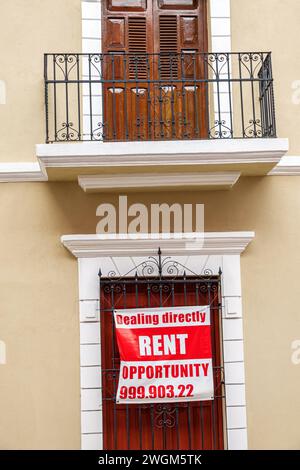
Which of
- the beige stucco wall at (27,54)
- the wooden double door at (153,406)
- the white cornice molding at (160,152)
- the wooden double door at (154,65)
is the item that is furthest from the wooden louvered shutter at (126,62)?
the wooden double door at (153,406)

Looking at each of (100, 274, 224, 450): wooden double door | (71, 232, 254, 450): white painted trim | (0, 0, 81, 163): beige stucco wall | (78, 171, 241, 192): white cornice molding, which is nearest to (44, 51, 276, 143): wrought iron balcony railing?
(0, 0, 81, 163): beige stucco wall

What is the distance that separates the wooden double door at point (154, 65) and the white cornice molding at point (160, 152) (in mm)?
542

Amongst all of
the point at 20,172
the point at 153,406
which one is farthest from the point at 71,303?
the point at 20,172

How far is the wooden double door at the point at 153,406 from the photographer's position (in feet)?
23.6

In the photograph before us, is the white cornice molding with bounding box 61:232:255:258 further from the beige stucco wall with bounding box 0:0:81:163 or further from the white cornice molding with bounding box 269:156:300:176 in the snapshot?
the beige stucco wall with bounding box 0:0:81:163

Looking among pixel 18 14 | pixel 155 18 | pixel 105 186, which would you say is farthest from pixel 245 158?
pixel 18 14

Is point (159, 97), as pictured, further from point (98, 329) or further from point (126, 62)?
point (98, 329)

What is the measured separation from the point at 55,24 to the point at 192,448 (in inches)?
176

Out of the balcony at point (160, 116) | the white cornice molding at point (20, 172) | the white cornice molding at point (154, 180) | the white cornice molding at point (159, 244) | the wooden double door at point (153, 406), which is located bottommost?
the wooden double door at point (153, 406)

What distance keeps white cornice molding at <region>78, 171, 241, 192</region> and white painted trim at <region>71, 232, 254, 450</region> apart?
1.71ft

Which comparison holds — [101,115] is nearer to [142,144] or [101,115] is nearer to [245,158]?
[142,144]

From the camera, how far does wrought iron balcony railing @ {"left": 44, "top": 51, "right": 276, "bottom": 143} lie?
7285mm

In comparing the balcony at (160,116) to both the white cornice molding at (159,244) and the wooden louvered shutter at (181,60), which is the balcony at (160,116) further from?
the white cornice molding at (159,244)

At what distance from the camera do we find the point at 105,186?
727cm
